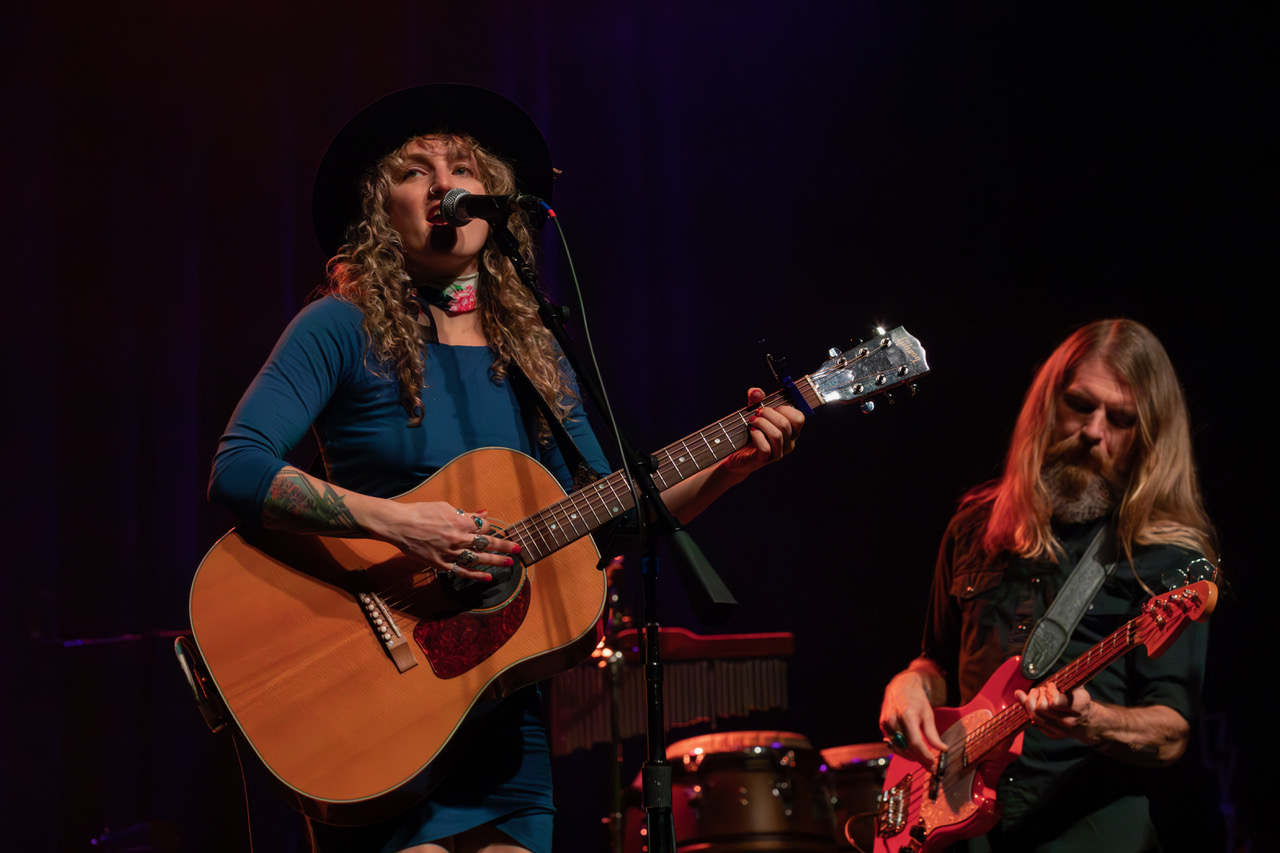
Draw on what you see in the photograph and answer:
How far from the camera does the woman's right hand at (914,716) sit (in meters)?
3.31

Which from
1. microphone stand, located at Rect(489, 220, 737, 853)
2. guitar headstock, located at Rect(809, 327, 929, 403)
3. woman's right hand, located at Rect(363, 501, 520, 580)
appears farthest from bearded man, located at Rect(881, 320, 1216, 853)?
woman's right hand, located at Rect(363, 501, 520, 580)

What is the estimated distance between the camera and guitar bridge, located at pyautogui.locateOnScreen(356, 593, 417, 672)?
7.89ft

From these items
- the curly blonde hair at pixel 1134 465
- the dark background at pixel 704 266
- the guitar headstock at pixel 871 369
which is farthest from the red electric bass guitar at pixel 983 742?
the dark background at pixel 704 266

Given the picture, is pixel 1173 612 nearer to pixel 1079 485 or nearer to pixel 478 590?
pixel 1079 485

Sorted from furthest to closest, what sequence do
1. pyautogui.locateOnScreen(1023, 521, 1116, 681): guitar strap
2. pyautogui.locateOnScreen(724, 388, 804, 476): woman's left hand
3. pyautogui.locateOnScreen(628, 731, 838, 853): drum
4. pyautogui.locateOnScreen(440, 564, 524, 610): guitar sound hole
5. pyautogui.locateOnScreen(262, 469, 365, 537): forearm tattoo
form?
1. pyautogui.locateOnScreen(628, 731, 838, 853): drum
2. pyautogui.locateOnScreen(1023, 521, 1116, 681): guitar strap
3. pyautogui.locateOnScreen(724, 388, 804, 476): woman's left hand
4. pyautogui.locateOnScreen(440, 564, 524, 610): guitar sound hole
5. pyautogui.locateOnScreen(262, 469, 365, 537): forearm tattoo

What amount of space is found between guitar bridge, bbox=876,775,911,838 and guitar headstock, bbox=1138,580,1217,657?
96 centimetres

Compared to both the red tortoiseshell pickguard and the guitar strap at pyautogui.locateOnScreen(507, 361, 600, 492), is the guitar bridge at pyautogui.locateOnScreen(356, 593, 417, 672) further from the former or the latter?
the guitar strap at pyautogui.locateOnScreen(507, 361, 600, 492)

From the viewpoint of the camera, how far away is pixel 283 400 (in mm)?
2484

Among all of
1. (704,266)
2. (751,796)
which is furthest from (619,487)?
(704,266)

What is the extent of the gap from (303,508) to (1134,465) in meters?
2.88

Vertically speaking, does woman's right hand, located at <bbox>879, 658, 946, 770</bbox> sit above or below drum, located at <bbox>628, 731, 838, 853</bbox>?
above

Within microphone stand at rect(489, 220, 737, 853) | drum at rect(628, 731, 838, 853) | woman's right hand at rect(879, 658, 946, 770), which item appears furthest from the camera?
drum at rect(628, 731, 838, 853)

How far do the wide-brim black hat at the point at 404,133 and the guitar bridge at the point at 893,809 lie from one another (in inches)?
101

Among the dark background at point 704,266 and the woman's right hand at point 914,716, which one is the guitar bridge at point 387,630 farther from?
the dark background at point 704,266
